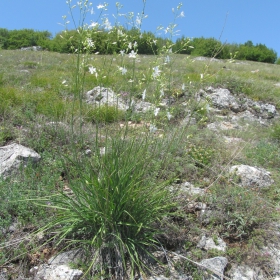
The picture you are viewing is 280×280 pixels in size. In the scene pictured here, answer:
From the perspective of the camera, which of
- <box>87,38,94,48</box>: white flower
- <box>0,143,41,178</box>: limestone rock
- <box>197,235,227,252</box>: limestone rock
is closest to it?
<box>87,38,94,48</box>: white flower

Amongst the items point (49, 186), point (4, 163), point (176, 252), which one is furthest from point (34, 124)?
point (176, 252)

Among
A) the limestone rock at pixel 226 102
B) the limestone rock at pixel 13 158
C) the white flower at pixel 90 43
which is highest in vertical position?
the white flower at pixel 90 43

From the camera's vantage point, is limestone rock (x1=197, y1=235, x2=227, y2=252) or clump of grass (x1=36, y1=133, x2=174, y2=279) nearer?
clump of grass (x1=36, y1=133, x2=174, y2=279)

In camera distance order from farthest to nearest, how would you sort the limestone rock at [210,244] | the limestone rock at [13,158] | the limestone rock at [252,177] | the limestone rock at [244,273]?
1. the limestone rock at [252,177]
2. the limestone rock at [13,158]
3. the limestone rock at [210,244]
4. the limestone rock at [244,273]

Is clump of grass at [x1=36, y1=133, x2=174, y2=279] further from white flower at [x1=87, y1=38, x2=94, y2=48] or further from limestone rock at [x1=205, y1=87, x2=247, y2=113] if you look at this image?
limestone rock at [x1=205, y1=87, x2=247, y2=113]

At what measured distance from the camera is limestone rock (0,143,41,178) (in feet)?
12.0

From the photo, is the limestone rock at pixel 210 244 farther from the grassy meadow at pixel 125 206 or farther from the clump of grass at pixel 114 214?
the clump of grass at pixel 114 214

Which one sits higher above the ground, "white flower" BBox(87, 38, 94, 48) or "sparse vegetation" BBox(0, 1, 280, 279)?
"white flower" BBox(87, 38, 94, 48)

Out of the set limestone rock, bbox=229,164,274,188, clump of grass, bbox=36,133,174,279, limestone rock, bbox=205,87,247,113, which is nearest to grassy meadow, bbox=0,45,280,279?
clump of grass, bbox=36,133,174,279

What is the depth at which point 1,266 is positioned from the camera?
2617 mm

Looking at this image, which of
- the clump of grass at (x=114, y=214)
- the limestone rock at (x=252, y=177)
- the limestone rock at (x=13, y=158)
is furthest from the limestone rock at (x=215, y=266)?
the limestone rock at (x=13, y=158)

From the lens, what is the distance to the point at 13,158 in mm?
3748

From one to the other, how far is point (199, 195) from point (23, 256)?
6.58ft

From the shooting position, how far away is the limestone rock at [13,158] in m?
3.66
